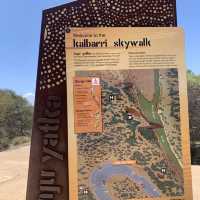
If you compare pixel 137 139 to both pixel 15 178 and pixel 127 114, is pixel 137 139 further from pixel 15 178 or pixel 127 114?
pixel 15 178

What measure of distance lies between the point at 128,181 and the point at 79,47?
1.79 meters

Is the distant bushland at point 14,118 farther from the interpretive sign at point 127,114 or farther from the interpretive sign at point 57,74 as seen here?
the interpretive sign at point 127,114

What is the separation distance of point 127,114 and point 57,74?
40.9 inches

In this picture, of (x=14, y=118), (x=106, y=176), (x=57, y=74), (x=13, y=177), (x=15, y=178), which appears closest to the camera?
(x=106, y=176)

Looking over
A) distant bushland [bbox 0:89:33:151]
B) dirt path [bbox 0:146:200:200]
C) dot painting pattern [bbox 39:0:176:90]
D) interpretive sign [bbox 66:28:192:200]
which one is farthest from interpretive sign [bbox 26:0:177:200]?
distant bushland [bbox 0:89:33:151]

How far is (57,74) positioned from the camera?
23.8 feet

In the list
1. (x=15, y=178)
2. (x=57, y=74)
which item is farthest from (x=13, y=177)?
(x=57, y=74)

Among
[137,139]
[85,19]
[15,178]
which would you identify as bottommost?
[15,178]

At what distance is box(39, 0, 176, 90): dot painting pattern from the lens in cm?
726

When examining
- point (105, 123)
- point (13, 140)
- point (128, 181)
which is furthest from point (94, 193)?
point (13, 140)

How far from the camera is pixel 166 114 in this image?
23.4 ft

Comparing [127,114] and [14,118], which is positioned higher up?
[14,118]

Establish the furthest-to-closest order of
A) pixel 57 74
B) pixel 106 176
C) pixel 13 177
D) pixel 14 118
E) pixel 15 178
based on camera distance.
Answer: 1. pixel 14 118
2. pixel 13 177
3. pixel 15 178
4. pixel 57 74
5. pixel 106 176

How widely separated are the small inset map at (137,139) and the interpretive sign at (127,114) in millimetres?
12
